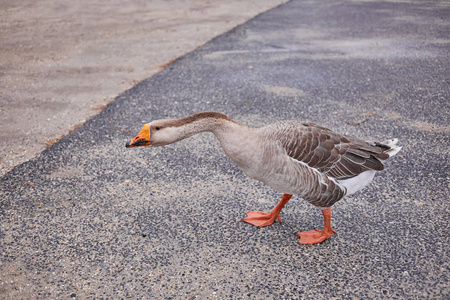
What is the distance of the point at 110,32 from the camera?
1183 centimetres

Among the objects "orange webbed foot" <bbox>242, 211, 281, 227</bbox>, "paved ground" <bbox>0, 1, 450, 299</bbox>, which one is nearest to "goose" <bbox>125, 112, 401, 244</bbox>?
"orange webbed foot" <bbox>242, 211, 281, 227</bbox>

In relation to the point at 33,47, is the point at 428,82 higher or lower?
lower

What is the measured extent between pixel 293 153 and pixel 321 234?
1041mm

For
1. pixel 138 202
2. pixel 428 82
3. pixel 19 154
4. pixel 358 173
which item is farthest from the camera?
pixel 428 82

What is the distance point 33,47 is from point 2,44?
1.01m

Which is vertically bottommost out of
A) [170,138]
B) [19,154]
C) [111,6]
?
[19,154]

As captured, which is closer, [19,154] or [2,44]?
[19,154]

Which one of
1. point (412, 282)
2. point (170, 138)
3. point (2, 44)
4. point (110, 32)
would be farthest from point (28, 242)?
point (110, 32)

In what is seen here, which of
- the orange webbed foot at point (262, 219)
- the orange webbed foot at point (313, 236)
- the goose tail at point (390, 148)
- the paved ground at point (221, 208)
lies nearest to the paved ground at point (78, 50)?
the paved ground at point (221, 208)

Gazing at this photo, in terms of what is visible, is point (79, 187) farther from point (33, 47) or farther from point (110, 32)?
point (110, 32)

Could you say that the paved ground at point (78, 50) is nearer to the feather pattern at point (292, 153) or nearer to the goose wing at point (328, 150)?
the feather pattern at point (292, 153)

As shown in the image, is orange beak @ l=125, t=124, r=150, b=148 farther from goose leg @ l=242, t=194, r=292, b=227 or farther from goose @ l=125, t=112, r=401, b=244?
goose leg @ l=242, t=194, r=292, b=227

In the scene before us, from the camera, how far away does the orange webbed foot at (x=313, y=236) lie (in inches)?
154

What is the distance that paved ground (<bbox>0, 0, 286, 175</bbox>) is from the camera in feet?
21.3
